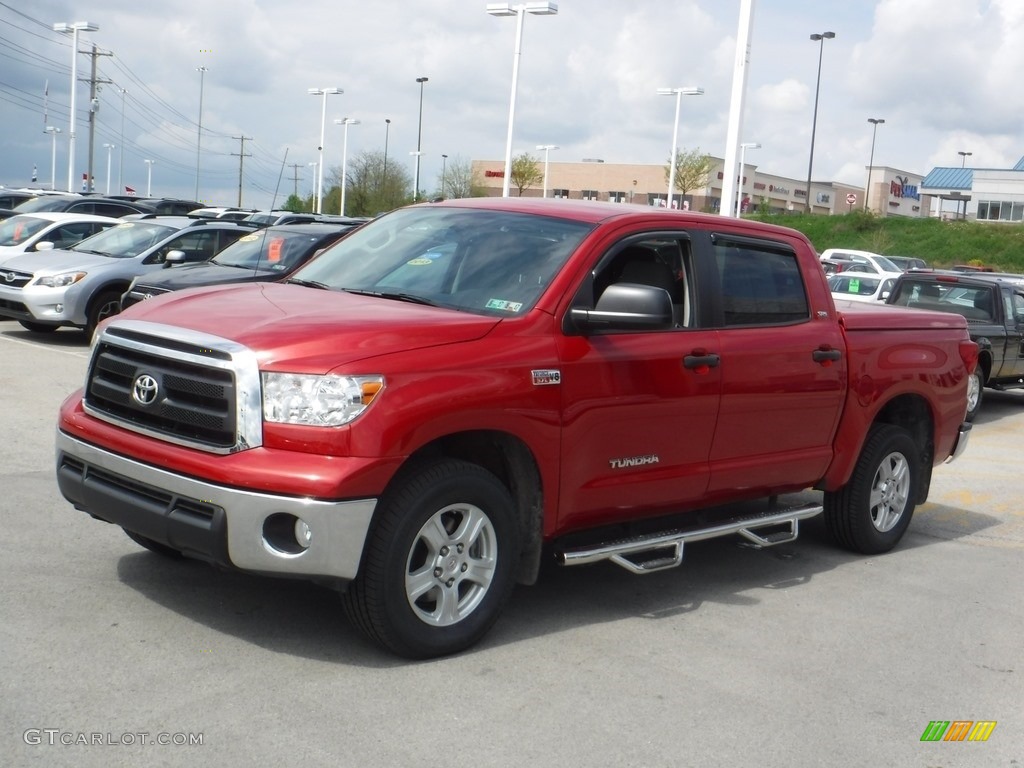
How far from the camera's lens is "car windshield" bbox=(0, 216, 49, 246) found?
19.0m

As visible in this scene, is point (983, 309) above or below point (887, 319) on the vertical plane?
below

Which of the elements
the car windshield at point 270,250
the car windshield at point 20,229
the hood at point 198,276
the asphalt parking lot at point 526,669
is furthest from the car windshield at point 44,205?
the asphalt parking lot at point 526,669

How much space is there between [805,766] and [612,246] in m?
2.59

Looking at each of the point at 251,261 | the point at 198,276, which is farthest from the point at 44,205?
the point at 198,276

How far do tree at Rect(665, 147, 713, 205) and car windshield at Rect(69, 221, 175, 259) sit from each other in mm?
56430

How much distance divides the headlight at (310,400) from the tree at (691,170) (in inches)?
2681

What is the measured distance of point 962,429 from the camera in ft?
27.6

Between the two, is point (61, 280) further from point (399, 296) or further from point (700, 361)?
point (700, 361)

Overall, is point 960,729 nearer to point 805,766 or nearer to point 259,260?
point 805,766

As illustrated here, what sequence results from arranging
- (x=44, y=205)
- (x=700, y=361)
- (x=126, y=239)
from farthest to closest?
(x=44, y=205)
(x=126, y=239)
(x=700, y=361)

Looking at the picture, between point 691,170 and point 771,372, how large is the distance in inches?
2650

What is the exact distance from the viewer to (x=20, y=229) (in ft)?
A: 63.3

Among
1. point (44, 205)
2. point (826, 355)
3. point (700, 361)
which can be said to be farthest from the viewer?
point (44, 205)

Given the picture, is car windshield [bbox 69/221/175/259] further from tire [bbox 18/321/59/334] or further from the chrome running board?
the chrome running board
